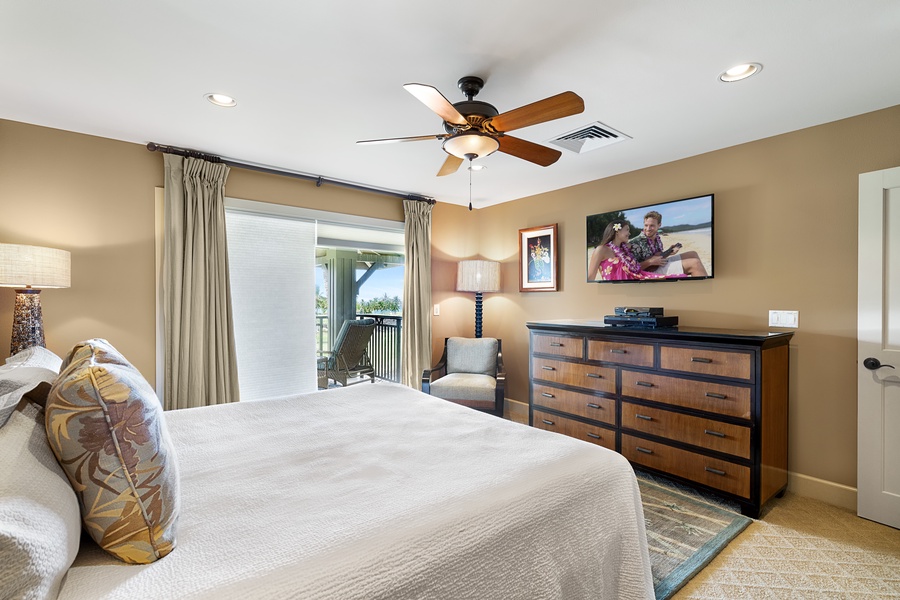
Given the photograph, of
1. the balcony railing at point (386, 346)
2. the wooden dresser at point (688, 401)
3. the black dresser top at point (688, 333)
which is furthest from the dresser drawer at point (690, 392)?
the balcony railing at point (386, 346)

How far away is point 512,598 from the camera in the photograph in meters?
1.15

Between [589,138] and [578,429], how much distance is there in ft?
7.53

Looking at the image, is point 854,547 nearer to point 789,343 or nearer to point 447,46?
point 789,343

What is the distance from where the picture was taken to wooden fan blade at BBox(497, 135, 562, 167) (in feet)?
7.45

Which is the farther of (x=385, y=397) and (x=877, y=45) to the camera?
(x=385, y=397)

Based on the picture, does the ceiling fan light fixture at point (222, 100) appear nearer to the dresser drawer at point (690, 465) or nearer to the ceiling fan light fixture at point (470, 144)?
the ceiling fan light fixture at point (470, 144)

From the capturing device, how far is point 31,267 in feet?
7.88

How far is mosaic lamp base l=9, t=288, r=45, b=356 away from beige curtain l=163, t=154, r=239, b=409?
2.36ft

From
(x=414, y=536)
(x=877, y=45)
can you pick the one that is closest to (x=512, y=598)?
(x=414, y=536)

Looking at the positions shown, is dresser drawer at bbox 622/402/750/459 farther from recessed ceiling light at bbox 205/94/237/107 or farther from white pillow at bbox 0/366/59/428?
recessed ceiling light at bbox 205/94/237/107

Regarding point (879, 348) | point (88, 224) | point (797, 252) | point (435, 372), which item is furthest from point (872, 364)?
point (88, 224)

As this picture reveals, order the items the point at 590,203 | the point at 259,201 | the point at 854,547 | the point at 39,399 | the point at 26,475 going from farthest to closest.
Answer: the point at 590,203
the point at 259,201
the point at 854,547
the point at 39,399
the point at 26,475

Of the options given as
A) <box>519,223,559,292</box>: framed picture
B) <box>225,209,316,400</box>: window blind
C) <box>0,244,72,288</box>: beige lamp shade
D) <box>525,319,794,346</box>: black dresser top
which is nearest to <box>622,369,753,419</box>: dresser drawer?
<box>525,319,794,346</box>: black dresser top

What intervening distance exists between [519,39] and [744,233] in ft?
7.71
